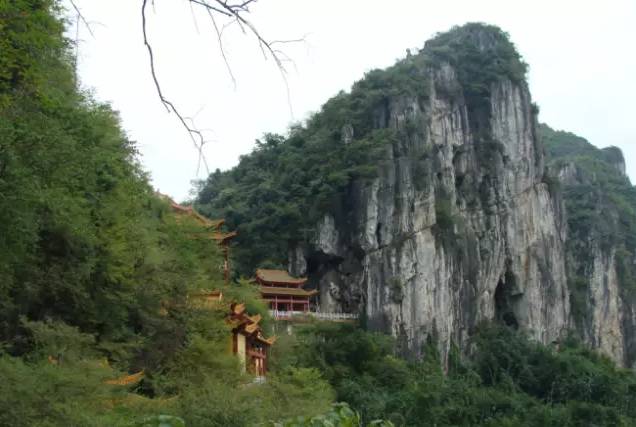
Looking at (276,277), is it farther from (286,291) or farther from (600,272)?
(600,272)

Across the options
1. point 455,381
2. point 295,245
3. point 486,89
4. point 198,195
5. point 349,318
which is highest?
point 486,89

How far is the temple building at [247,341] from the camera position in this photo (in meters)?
15.8

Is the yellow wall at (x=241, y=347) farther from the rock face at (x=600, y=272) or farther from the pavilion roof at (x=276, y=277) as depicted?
the rock face at (x=600, y=272)

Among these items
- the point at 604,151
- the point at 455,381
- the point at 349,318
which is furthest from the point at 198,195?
the point at 604,151

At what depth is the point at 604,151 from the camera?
61.5m

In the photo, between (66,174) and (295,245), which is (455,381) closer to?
(295,245)

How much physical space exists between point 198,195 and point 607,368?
17349 millimetres

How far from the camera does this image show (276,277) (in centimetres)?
2653

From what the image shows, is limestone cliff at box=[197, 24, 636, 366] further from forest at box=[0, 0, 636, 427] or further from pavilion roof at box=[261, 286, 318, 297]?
forest at box=[0, 0, 636, 427]

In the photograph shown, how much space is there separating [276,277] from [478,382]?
7015mm

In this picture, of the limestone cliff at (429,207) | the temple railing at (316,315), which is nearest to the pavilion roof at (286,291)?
the temple railing at (316,315)

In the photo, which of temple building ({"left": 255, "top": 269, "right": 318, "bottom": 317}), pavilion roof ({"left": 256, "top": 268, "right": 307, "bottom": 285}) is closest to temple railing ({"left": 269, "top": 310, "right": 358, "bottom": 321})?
temple building ({"left": 255, "top": 269, "right": 318, "bottom": 317})

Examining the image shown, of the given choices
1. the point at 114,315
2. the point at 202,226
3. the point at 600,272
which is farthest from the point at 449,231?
the point at 114,315

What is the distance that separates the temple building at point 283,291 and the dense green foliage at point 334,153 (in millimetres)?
1348
